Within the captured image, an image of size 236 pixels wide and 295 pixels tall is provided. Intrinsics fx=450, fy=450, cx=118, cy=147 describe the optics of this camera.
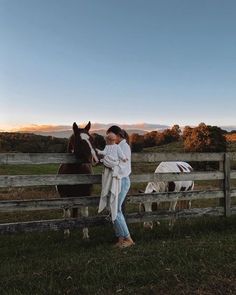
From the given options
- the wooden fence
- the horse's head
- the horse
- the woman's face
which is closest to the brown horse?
the horse's head

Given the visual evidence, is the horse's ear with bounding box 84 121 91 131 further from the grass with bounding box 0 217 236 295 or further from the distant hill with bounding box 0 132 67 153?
the distant hill with bounding box 0 132 67 153

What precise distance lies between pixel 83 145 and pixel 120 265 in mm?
3109

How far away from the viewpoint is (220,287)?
5.85 m

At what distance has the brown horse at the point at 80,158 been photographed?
895 centimetres

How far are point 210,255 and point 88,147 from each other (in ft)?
10.7

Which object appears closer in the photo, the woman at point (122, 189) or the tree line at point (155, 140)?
the woman at point (122, 189)

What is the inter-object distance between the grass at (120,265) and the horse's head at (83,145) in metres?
1.64

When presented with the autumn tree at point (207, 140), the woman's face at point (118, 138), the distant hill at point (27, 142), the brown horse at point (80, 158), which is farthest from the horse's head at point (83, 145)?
the autumn tree at point (207, 140)

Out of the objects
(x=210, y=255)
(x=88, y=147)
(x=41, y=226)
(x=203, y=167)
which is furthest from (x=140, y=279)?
(x=203, y=167)

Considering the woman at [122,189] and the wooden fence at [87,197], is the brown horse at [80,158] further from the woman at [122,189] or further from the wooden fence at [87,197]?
the woman at [122,189]

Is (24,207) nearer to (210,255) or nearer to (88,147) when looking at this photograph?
(88,147)

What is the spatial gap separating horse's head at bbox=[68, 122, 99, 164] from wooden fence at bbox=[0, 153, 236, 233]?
0.72 feet

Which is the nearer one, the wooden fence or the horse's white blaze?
the wooden fence

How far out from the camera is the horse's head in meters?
8.92
